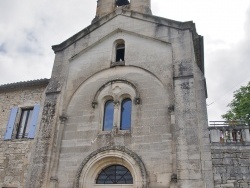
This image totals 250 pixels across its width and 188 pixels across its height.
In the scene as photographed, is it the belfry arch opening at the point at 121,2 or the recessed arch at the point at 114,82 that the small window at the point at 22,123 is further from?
the belfry arch opening at the point at 121,2

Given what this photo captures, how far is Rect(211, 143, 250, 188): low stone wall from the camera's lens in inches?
305

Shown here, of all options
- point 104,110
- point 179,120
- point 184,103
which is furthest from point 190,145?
point 104,110

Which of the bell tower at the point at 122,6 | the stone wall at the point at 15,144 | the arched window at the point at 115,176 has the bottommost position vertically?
the arched window at the point at 115,176

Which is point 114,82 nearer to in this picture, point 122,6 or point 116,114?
point 116,114

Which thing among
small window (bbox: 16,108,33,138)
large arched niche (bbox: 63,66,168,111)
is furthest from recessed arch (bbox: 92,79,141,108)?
small window (bbox: 16,108,33,138)

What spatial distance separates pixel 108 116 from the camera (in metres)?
10.4

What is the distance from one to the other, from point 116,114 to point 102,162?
1.82 metres

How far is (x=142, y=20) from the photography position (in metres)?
11.7

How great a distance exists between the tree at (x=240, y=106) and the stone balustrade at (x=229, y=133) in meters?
8.87

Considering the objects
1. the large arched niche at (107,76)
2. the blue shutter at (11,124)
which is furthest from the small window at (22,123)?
the large arched niche at (107,76)

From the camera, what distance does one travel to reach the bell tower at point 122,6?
13.4m

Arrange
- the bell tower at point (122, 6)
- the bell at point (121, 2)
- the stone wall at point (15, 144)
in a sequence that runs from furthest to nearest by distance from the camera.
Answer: the bell at point (121, 2)
the bell tower at point (122, 6)
the stone wall at point (15, 144)

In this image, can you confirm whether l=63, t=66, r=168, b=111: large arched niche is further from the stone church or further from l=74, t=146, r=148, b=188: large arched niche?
l=74, t=146, r=148, b=188: large arched niche

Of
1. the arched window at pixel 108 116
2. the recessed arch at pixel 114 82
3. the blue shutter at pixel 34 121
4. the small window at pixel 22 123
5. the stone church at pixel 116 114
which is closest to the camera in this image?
the stone church at pixel 116 114
